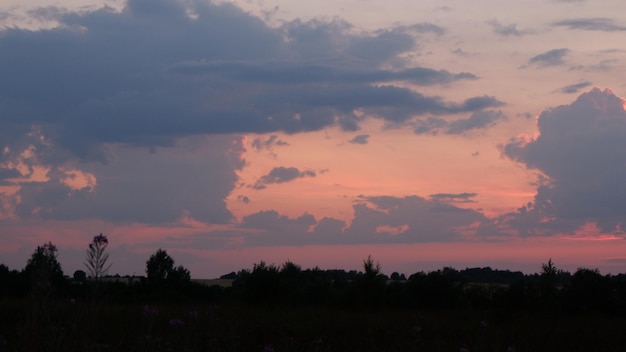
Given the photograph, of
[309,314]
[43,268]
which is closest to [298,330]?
[309,314]

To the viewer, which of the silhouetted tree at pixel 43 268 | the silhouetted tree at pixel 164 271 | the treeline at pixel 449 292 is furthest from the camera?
the silhouetted tree at pixel 164 271

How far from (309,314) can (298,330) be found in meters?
3.93

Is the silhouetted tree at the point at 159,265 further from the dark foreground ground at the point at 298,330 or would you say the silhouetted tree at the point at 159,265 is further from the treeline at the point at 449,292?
the dark foreground ground at the point at 298,330

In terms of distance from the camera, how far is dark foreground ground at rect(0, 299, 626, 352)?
559 centimetres

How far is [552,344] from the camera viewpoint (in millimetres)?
17094

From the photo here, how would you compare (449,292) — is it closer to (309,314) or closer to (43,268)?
(309,314)

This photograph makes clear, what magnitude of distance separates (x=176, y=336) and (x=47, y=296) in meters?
3.03

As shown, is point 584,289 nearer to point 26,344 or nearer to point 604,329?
point 604,329

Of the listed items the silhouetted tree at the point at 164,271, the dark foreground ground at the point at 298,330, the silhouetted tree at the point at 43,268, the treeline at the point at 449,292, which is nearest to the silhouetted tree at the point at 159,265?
the silhouetted tree at the point at 164,271

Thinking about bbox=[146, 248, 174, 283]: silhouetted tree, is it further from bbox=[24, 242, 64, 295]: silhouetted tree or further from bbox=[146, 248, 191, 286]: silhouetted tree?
bbox=[24, 242, 64, 295]: silhouetted tree

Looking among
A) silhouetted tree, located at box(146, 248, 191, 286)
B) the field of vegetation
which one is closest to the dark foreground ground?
the field of vegetation

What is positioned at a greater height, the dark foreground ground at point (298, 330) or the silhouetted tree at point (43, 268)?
the silhouetted tree at point (43, 268)

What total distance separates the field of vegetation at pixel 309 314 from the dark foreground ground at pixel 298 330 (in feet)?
Result: 0.08

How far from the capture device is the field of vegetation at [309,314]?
5586 millimetres
